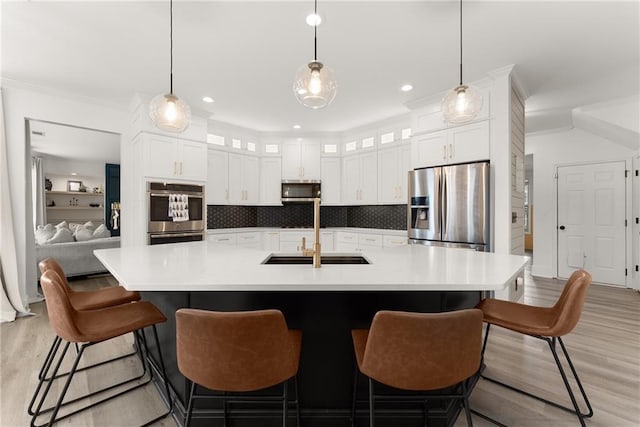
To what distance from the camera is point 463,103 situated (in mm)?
2133

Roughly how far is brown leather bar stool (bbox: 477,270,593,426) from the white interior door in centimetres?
423

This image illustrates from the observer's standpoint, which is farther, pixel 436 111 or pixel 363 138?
pixel 363 138

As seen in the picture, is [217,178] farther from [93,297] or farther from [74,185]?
[74,185]

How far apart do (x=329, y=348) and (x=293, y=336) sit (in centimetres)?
28

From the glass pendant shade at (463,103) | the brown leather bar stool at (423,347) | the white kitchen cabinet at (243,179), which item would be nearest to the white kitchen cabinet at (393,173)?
the white kitchen cabinet at (243,179)

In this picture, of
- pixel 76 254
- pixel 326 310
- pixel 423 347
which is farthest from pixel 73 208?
pixel 423 347

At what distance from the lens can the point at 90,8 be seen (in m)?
2.17

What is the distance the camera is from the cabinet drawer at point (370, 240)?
482cm

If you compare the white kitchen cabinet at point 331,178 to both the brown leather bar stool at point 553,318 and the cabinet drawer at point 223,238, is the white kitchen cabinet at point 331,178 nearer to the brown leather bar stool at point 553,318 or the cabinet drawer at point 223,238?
the cabinet drawer at point 223,238

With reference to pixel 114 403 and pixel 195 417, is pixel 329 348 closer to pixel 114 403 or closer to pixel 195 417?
pixel 195 417

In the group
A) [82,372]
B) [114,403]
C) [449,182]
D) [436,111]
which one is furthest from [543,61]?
[82,372]

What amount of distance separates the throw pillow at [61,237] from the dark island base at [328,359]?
467cm

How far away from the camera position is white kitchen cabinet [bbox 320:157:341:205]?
18.2ft

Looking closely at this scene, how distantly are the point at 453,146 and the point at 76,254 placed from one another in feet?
19.2
